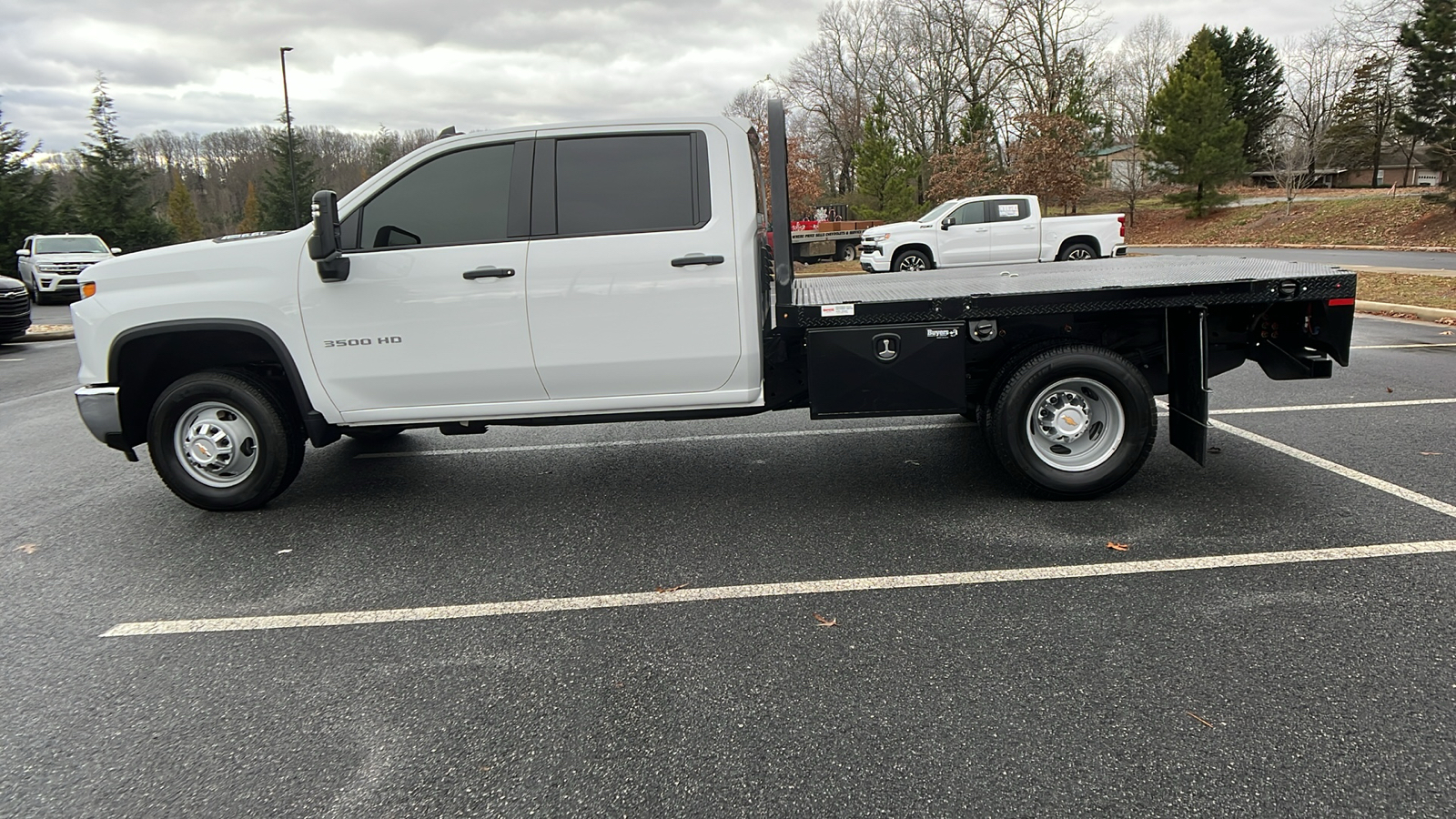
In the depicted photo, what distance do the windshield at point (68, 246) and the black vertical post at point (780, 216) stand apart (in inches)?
994

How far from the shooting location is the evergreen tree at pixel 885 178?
44.2 m

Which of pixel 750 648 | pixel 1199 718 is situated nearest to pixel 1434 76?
pixel 1199 718

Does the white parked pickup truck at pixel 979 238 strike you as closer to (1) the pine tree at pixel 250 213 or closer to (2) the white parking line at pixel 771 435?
(2) the white parking line at pixel 771 435

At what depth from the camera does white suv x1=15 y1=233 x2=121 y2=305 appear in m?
22.8

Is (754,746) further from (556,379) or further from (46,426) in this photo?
(46,426)

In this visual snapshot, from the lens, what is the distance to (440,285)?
15.8ft

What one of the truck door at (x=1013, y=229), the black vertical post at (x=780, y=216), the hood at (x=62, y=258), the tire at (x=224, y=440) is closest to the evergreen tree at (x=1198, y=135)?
Result: the truck door at (x=1013, y=229)

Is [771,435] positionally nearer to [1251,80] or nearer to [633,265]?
[633,265]

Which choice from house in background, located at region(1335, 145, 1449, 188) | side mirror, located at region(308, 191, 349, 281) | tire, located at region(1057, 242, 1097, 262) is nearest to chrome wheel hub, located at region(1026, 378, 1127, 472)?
side mirror, located at region(308, 191, 349, 281)

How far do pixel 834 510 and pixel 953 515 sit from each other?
65 cm

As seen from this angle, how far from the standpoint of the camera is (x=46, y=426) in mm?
8203

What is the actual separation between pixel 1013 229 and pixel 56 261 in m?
23.3

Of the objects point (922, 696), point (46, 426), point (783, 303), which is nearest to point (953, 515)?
point (783, 303)

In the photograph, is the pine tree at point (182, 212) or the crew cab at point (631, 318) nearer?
the crew cab at point (631, 318)
